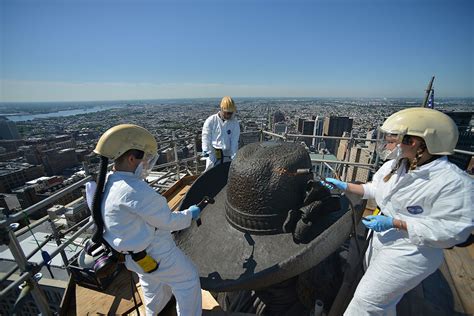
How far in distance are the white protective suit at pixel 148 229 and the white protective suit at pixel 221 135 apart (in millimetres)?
3249

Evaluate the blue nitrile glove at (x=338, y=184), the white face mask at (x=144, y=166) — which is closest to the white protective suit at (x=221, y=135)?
the blue nitrile glove at (x=338, y=184)

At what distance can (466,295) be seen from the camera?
104 inches

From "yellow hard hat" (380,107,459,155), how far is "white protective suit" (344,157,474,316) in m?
0.12

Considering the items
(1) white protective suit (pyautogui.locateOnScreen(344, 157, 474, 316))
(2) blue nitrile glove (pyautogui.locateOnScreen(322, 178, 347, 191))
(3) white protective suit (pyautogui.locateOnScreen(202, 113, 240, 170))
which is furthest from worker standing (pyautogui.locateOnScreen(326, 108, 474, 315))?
(3) white protective suit (pyautogui.locateOnScreen(202, 113, 240, 170))

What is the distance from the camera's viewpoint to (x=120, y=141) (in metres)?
1.81

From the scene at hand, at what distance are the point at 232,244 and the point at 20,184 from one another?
16.9 m

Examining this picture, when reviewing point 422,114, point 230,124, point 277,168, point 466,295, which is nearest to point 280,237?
point 277,168

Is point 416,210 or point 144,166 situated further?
→ point 144,166

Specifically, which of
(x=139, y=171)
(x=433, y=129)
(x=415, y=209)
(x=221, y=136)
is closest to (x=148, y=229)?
(x=139, y=171)

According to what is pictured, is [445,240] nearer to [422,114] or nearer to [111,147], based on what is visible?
[422,114]

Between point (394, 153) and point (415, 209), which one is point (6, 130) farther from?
point (415, 209)

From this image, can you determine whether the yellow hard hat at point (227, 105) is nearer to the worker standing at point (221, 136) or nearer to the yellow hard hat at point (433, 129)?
the worker standing at point (221, 136)

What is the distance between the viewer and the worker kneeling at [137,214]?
1.81 meters

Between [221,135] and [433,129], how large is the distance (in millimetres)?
4204
